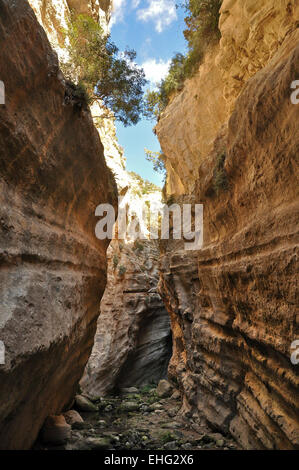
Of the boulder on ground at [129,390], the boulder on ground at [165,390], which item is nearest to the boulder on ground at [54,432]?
the boulder on ground at [165,390]

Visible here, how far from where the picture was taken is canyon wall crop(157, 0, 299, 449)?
4.14 meters

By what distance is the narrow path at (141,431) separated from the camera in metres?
6.02

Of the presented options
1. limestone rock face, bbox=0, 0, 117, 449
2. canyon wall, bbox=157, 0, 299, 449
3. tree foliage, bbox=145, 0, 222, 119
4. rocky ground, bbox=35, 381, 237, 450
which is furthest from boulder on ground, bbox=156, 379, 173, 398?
tree foliage, bbox=145, 0, 222, 119

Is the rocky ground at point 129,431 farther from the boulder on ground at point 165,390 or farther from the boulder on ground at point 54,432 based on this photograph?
the boulder on ground at point 165,390

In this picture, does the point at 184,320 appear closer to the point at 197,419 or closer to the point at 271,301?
the point at 197,419

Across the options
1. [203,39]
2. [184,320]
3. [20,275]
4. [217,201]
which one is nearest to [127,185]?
[203,39]

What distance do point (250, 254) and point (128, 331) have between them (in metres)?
14.5

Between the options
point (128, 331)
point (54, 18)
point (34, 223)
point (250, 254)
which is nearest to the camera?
point (34, 223)

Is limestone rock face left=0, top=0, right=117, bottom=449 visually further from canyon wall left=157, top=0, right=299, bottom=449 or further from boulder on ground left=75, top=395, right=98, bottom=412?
canyon wall left=157, top=0, right=299, bottom=449

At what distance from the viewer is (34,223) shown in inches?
179

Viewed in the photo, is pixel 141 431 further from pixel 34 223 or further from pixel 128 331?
pixel 128 331

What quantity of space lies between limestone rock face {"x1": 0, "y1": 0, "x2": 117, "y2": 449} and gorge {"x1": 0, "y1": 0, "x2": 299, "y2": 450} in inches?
1.1

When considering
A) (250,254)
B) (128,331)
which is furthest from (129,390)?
(250,254)

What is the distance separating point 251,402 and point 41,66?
300 inches
